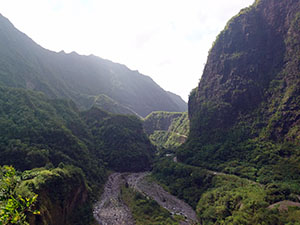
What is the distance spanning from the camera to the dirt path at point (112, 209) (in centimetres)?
4869

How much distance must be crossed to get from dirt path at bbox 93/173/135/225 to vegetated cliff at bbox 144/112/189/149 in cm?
5776

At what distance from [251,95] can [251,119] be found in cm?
1029

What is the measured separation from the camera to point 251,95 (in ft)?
271

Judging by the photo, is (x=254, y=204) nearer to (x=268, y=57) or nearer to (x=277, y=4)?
(x=268, y=57)

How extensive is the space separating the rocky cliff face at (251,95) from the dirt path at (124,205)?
1841 centimetres

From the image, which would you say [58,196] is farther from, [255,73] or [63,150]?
[255,73]

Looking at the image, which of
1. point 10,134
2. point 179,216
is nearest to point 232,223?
point 179,216

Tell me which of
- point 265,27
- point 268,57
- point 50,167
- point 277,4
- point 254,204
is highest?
point 277,4

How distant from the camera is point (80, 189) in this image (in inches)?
1991

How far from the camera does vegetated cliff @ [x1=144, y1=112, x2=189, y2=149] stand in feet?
414

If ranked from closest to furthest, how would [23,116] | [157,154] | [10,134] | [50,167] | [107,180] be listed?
[50,167]
[10,134]
[23,116]
[107,180]
[157,154]

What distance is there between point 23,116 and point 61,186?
3342 centimetres

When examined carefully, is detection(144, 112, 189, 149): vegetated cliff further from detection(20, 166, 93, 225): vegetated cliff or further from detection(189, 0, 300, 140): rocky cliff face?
detection(20, 166, 93, 225): vegetated cliff

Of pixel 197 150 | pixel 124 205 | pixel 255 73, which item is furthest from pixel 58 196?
pixel 255 73
